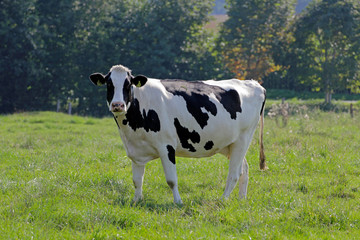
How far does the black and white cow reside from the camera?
22.8ft

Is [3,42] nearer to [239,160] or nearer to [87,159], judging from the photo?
[87,159]

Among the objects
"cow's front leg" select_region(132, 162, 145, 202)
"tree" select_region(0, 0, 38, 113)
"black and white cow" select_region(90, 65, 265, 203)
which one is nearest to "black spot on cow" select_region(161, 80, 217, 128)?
"black and white cow" select_region(90, 65, 265, 203)

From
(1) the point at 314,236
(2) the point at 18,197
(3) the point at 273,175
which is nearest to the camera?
(1) the point at 314,236

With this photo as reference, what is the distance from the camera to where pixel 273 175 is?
9.30m

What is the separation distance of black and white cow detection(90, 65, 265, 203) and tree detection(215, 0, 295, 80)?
33.8 meters

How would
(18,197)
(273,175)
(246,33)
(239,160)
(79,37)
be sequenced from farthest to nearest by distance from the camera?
1. (246,33)
2. (79,37)
3. (273,175)
4. (239,160)
5. (18,197)

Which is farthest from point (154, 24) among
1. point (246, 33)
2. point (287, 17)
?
point (287, 17)

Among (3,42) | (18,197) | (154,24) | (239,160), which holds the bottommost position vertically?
(18,197)

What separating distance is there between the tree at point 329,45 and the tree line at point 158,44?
0.25 ft

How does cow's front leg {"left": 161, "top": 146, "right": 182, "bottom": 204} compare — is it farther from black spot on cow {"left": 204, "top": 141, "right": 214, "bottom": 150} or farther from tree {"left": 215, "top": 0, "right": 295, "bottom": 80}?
tree {"left": 215, "top": 0, "right": 295, "bottom": 80}

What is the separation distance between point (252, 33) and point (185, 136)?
116 ft

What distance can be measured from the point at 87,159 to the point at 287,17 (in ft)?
115

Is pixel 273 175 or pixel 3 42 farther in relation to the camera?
pixel 3 42

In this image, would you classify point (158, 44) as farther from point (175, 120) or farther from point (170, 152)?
point (170, 152)
